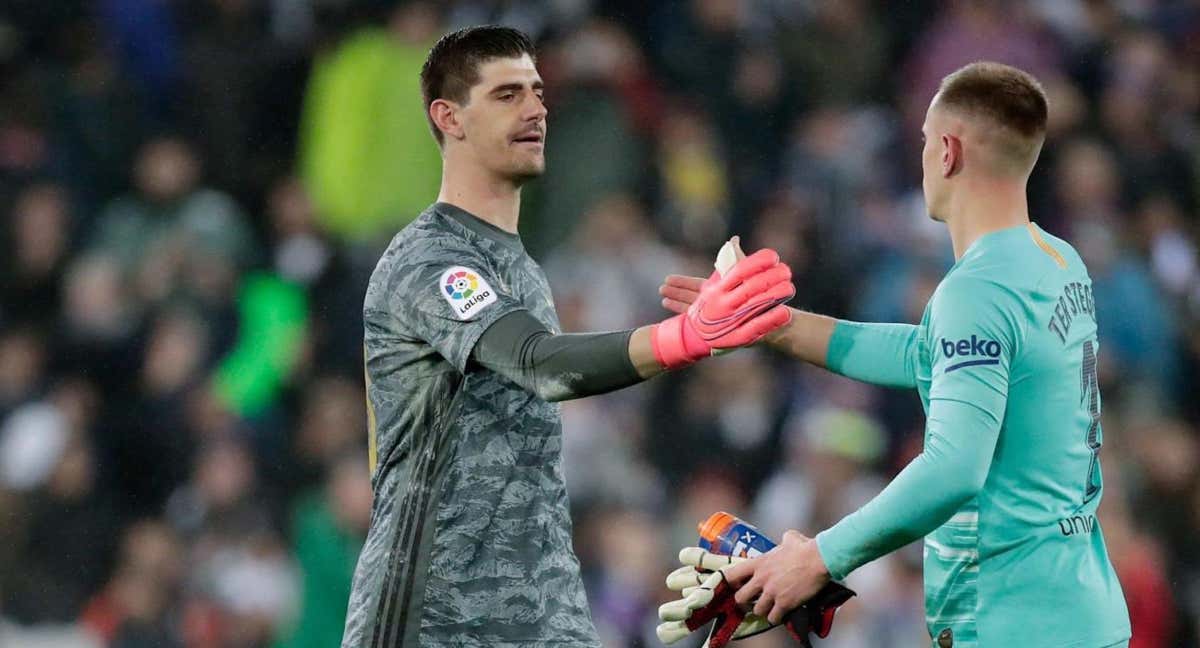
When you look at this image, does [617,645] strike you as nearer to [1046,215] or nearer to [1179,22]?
[1046,215]

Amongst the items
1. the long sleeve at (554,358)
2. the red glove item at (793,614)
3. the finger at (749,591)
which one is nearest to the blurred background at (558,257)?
the red glove item at (793,614)

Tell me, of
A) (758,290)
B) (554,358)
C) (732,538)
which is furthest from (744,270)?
(732,538)

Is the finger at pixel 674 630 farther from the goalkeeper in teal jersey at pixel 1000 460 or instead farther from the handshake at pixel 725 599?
the goalkeeper in teal jersey at pixel 1000 460

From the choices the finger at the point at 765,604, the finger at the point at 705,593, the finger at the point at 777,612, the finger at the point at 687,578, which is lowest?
the finger at the point at 777,612

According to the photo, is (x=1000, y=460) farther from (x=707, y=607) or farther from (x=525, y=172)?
(x=525, y=172)

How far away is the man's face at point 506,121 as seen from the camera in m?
3.87

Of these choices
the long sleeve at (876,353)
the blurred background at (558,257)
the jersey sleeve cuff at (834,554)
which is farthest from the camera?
the blurred background at (558,257)

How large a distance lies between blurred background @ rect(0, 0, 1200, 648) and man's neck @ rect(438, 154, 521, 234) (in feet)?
10.5

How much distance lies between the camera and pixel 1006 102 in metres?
3.46

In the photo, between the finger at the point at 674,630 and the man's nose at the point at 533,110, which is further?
the man's nose at the point at 533,110

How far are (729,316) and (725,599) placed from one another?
65 centimetres

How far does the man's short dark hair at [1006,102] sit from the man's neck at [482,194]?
101cm

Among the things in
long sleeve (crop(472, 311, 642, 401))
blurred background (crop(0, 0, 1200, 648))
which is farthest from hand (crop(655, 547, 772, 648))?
blurred background (crop(0, 0, 1200, 648))

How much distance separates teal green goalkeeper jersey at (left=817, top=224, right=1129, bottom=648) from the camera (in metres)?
3.19
